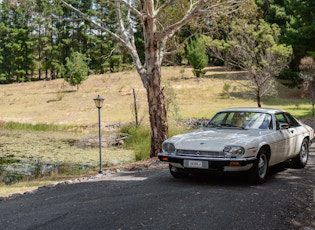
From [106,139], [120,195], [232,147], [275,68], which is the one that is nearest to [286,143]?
[232,147]

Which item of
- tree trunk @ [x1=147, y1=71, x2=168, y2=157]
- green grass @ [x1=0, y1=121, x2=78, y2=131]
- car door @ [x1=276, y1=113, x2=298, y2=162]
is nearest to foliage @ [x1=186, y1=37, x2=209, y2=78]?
green grass @ [x1=0, y1=121, x2=78, y2=131]

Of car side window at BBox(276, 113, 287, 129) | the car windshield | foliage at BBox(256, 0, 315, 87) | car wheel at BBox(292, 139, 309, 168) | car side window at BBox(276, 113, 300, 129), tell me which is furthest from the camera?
foliage at BBox(256, 0, 315, 87)

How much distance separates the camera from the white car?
7066 millimetres

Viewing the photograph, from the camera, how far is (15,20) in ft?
235

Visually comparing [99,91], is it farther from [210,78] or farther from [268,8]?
[268,8]

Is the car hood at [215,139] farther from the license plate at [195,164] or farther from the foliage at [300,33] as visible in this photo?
the foliage at [300,33]

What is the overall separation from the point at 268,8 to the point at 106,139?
29185mm

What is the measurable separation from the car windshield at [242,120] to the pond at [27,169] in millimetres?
6829

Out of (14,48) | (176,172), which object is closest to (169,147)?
(176,172)

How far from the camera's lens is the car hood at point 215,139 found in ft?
23.6

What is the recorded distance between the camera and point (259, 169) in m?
7.42

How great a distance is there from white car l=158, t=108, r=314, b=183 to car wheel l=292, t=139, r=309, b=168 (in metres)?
0.02

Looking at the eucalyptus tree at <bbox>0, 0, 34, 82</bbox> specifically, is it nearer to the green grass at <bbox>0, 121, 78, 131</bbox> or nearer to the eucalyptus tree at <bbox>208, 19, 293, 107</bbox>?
the green grass at <bbox>0, 121, 78, 131</bbox>

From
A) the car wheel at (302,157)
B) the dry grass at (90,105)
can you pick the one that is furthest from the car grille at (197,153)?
the dry grass at (90,105)
